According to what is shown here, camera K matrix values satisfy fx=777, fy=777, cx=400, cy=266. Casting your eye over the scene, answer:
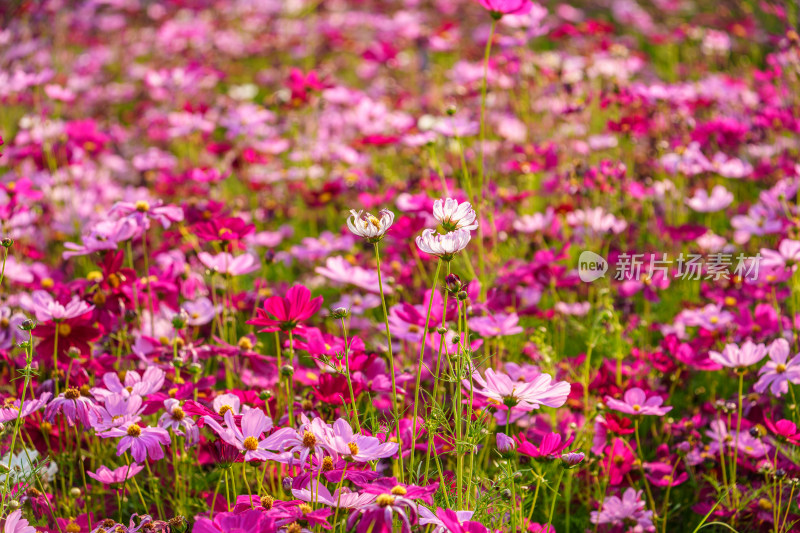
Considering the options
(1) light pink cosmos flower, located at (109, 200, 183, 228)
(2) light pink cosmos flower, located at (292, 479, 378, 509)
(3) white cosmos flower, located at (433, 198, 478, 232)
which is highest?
(3) white cosmos flower, located at (433, 198, 478, 232)

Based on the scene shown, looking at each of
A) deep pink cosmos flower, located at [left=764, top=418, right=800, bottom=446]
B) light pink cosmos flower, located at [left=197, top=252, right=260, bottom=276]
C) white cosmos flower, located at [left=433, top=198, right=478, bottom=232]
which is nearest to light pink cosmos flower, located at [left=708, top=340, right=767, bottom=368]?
deep pink cosmos flower, located at [left=764, top=418, right=800, bottom=446]

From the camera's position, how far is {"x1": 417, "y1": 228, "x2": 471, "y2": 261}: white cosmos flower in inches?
48.4

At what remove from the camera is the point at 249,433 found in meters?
1.25

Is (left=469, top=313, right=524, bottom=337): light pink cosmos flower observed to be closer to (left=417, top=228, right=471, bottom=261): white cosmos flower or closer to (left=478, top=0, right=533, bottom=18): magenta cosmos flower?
(left=417, top=228, right=471, bottom=261): white cosmos flower

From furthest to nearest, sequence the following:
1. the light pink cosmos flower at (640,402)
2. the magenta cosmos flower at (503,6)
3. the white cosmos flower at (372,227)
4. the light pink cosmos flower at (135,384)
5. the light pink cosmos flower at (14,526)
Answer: the magenta cosmos flower at (503,6) → the light pink cosmos flower at (640,402) → the light pink cosmos flower at (135,384) → the white cosmos flower at (372,227) → the light pink cosmos flower at (14,526)

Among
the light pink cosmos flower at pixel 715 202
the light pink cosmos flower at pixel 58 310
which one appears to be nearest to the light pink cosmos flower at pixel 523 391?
the light pink cosmos flower at pixel 58 310

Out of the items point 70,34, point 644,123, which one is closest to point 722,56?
point 644,123

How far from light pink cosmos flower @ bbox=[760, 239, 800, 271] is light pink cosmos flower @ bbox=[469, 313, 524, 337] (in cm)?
70

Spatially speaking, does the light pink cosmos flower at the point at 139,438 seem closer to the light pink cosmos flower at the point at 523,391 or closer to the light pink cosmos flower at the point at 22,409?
the light pink cosmos flower at the point at 22,409

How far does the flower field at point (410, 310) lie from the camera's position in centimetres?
132

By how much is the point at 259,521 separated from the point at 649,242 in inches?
80.4

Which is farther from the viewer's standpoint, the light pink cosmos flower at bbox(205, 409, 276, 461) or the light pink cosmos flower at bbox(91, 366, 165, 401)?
the light pink cosmos flower at bbox(91, 366, 165, 401)

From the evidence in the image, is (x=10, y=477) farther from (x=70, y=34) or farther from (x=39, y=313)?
(x=70, y=34)

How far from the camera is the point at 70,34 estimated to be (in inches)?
233
